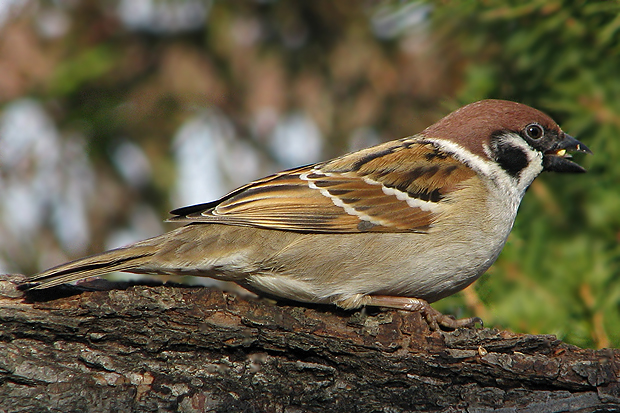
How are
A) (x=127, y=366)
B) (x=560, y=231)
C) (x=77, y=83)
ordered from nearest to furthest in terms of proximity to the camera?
(x=127, y=366)
(x=560, y=231)
(x=77, y=83)

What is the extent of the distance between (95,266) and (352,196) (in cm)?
115

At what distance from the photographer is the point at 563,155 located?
127 inches

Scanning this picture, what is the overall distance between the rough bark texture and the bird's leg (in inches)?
8.7

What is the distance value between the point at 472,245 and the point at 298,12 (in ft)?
9.52

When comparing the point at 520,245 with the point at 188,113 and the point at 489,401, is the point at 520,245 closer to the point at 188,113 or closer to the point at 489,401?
the point at 489,401

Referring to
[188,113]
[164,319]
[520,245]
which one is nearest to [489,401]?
[164,319]

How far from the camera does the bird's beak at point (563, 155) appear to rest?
317 cm

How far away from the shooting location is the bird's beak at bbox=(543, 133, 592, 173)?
3.17 meters

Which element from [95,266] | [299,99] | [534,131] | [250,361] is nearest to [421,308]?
[250,361]

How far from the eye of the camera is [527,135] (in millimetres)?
3160

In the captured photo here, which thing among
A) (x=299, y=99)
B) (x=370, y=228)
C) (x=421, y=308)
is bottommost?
(x=421, y=308)

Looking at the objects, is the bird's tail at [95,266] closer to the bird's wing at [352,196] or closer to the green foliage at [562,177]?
the bird's wing at [352,196]

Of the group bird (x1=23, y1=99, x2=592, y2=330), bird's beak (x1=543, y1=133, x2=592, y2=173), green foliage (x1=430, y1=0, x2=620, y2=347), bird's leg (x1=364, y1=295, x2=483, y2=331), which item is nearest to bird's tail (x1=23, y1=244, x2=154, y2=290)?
bird (x1=23, y1=99, x2=592, y2=330)

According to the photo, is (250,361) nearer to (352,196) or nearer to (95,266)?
(95,266)
